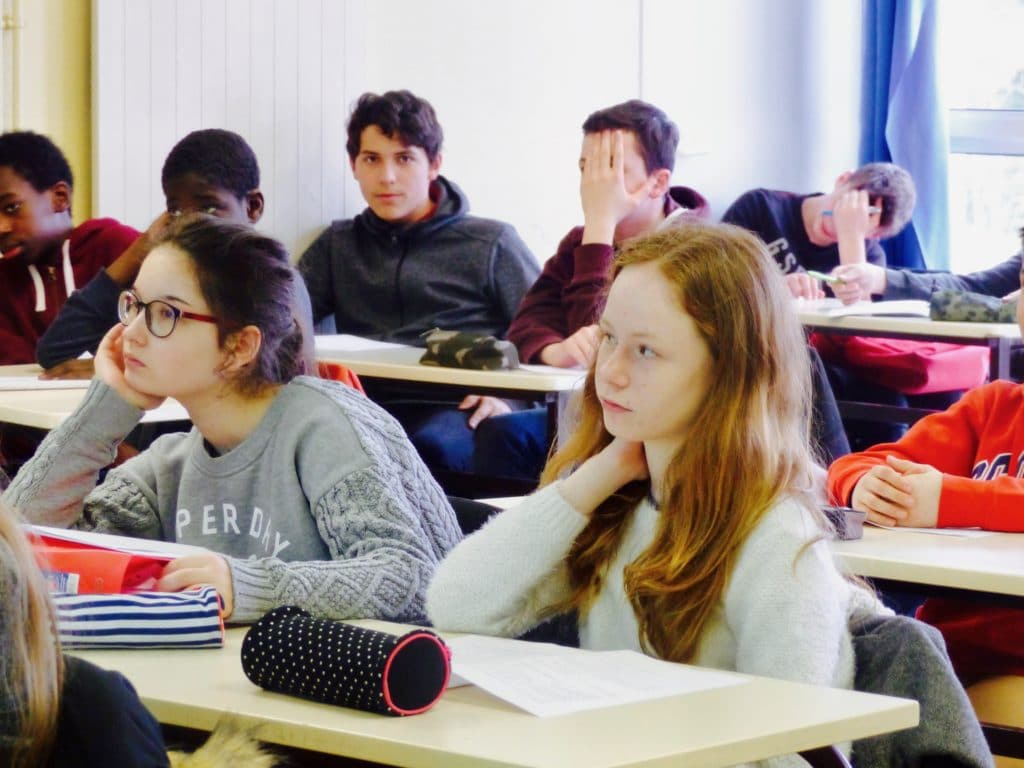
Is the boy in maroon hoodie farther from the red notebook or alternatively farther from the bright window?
the bright window

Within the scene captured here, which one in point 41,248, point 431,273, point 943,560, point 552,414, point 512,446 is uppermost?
point 41,248

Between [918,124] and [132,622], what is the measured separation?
5.50m

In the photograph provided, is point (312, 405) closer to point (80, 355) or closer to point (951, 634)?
point (951, 634)

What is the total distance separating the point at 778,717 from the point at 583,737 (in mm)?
179

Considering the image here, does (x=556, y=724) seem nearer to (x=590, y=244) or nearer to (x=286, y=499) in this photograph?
(x=286, y=499)

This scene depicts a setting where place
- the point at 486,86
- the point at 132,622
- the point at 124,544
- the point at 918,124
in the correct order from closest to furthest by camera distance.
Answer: the point at 132,622 < the point at 124,544 < the point at 486,86 < the point at 918,124

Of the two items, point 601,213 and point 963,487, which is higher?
point 601,213

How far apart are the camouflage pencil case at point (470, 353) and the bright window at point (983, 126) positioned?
345 cm

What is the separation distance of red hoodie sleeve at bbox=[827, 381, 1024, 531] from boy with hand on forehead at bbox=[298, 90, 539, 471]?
2252 mm

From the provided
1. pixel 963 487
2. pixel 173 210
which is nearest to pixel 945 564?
pixel 963 487

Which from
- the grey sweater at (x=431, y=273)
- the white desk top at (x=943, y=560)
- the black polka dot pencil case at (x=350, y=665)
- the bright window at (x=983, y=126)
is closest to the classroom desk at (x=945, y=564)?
the white desk top at (x=943, y=560)

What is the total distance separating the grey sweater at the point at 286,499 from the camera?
70.6 inches

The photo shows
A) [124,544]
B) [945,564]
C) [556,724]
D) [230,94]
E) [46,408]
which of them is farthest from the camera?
[230,94]

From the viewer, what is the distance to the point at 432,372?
11.8 ft
